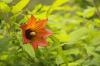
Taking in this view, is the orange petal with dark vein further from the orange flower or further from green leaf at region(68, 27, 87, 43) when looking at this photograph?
green leaf at region(68, 27, 87, 43)

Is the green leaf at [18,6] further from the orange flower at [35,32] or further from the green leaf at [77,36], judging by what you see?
the green leaf at [77,36]

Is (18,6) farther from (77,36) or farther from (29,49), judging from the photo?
(77,36)

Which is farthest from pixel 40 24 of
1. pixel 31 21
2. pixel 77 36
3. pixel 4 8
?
pixel 77 36

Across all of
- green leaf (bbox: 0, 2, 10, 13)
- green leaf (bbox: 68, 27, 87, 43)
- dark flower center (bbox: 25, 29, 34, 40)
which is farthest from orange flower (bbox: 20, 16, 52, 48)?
green leaf (bbox: 68, 27, 87, 43)

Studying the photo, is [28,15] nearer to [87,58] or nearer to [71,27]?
[87,58]

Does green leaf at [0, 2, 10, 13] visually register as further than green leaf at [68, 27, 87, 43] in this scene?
No

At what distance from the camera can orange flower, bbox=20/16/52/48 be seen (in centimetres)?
115

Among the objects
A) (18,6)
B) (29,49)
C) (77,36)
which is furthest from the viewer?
(77,36)

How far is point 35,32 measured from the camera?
120 cm

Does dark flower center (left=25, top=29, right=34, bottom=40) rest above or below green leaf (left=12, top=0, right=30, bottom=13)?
below

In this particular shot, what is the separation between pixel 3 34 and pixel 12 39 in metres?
0.05

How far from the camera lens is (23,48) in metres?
1.17

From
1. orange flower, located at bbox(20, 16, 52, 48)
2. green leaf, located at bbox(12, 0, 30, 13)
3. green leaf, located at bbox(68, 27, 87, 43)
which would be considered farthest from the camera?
green leaf, located at bbox(68, 27, 87, 43)

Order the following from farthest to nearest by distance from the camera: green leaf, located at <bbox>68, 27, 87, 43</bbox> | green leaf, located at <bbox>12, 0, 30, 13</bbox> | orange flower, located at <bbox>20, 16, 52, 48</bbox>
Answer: green leaf, located at <bbox>68, 27, 87, 43</bbox> < green leaf, located at <bbox>12, 0, 30, 13</bbox> < orange flower, located at <bbox>20, 16, 52, 48</bbox>
